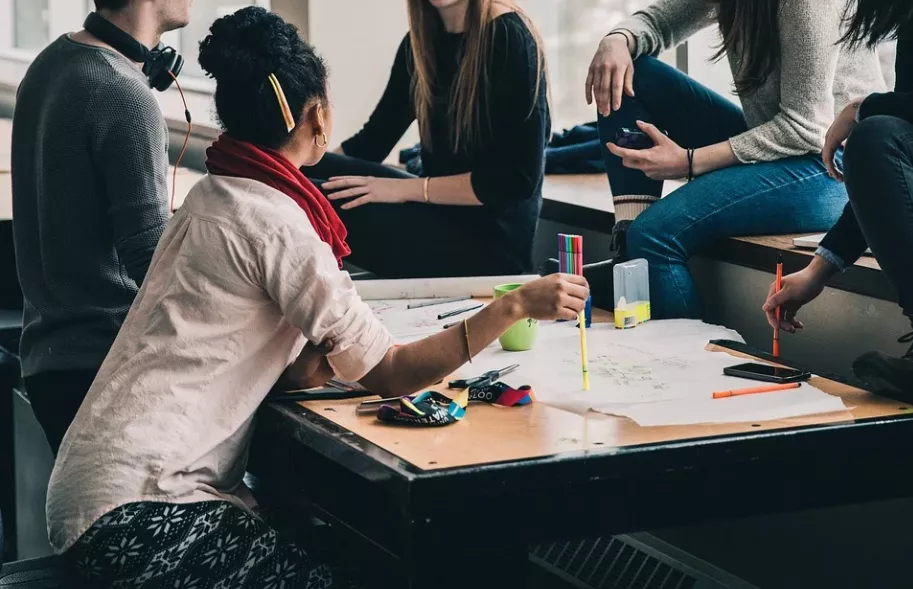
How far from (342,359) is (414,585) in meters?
0.34

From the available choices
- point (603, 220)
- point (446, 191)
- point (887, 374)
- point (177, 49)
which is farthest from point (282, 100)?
point (177, 49)

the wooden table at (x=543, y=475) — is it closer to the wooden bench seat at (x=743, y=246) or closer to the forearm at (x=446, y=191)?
the wooden bench seat at (x=743, y=246)

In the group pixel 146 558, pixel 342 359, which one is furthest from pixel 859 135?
pixel 146 558

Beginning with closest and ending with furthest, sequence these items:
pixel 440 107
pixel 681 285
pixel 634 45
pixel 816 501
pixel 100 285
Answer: pixel 816 501 → pixel 100 285 → pixel 681 285 → pixel 634 45 → pixel 440 107

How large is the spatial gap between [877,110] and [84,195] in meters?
1.13

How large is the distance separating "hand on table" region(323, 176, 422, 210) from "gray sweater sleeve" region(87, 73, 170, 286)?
703mm

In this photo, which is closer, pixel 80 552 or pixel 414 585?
pixel 414 585

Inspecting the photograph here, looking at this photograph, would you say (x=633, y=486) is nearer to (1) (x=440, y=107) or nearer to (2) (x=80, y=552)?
(2) (x=80, y=552)

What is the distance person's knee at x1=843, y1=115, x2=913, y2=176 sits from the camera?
140cm

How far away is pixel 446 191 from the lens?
2328mm

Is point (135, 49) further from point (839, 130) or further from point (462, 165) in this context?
point (839, 130)

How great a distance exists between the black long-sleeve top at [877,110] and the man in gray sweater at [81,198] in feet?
3.18

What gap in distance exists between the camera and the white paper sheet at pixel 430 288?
77.5 inches

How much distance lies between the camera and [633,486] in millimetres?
1123
